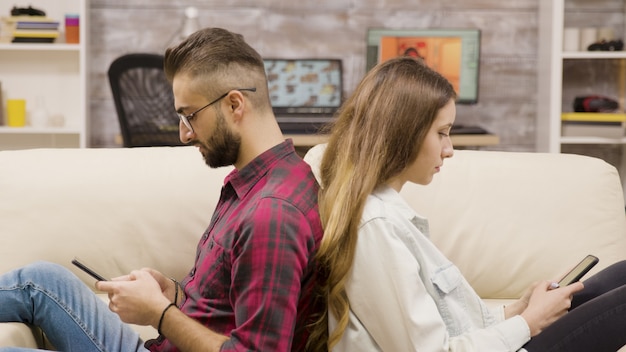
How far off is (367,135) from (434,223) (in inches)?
28.1

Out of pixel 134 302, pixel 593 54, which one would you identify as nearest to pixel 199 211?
pixel 134 302

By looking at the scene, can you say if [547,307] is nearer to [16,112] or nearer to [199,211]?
[199,211]

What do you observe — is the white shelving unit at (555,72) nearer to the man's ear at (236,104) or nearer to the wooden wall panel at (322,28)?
the wooden wall panel at (322,28)

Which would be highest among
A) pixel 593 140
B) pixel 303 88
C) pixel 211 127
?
pixel 303 88

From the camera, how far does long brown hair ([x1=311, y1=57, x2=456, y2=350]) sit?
1469 millimetres

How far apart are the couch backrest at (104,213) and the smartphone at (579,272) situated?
90 centimetres

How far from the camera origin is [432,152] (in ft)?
5.08

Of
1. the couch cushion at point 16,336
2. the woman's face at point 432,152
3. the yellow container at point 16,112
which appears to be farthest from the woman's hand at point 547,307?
the yellow container at point 16,112

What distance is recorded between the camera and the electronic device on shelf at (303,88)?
15.0 ft

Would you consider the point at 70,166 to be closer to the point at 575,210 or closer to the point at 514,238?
the point at 514,238

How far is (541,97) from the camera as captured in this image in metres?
4.70

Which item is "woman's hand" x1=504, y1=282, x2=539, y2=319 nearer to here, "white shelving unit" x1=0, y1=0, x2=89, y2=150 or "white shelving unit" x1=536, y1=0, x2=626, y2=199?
"white shelving unit" x1=536, y1=0, x2=626, y2=199

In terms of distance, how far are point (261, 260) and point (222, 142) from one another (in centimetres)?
29

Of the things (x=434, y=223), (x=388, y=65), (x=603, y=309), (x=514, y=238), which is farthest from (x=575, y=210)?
(x=388, y=65)
